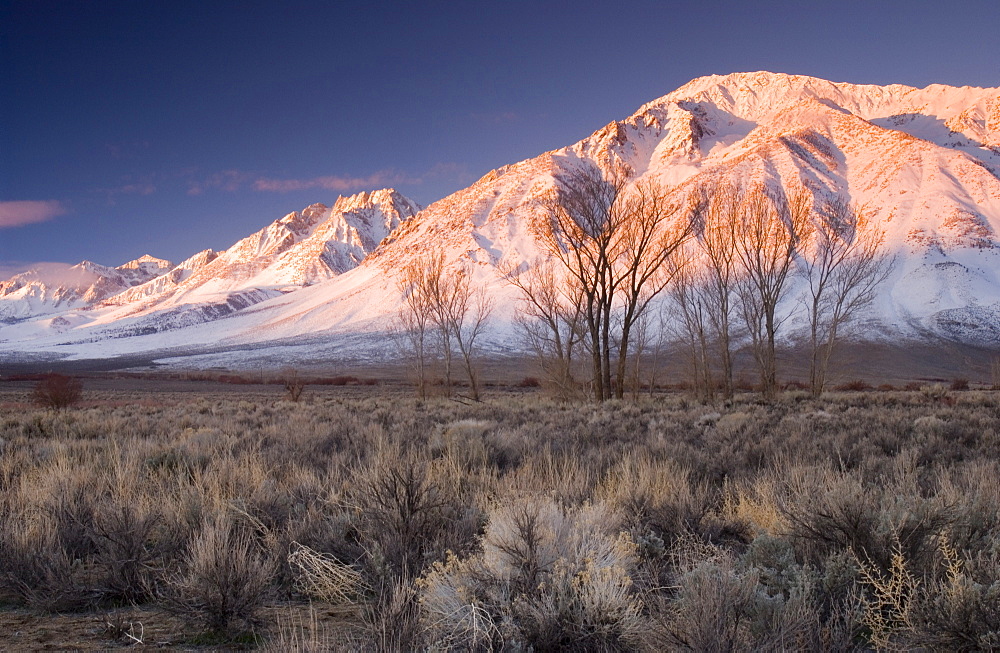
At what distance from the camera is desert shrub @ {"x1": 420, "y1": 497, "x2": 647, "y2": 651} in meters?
2.42

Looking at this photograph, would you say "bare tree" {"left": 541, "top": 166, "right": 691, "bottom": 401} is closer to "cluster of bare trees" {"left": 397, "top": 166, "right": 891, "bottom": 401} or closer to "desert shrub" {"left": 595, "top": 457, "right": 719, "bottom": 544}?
"cluster of bare trees" {"left": 397, "top": 166, "right": 891, "bottom": 401}

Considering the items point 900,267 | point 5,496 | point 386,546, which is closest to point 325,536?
point 386,546

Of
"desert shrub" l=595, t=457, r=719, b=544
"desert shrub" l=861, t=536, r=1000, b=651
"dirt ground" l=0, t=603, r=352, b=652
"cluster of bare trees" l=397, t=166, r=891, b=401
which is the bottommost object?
"dirt ground" l=0, t=603, r=352, b=652

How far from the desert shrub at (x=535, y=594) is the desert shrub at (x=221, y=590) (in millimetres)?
872

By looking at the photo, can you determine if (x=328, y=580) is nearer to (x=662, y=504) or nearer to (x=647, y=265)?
(x=662, y=504)

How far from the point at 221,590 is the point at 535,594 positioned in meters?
1.55

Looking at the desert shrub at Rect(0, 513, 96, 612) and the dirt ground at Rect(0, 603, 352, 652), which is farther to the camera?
the desert shrub at Rect(0, 513, 96, 612)

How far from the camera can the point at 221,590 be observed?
281 cm

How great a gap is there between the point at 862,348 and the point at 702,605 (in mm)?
98097

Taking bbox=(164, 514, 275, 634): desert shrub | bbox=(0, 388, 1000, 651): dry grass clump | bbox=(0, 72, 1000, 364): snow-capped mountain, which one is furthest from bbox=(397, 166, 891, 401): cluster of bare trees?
bbox=(0, 72, 1000, 364): snow-capped mountain

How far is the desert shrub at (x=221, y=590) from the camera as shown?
9.20 ft

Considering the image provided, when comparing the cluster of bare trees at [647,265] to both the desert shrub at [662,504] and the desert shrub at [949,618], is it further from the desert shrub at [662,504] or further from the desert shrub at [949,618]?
the desert shrub at [949,618]

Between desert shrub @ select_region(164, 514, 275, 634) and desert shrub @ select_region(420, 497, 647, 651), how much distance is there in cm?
87

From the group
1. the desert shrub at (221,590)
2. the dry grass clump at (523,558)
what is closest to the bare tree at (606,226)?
the dry grass clump at (523,558)
